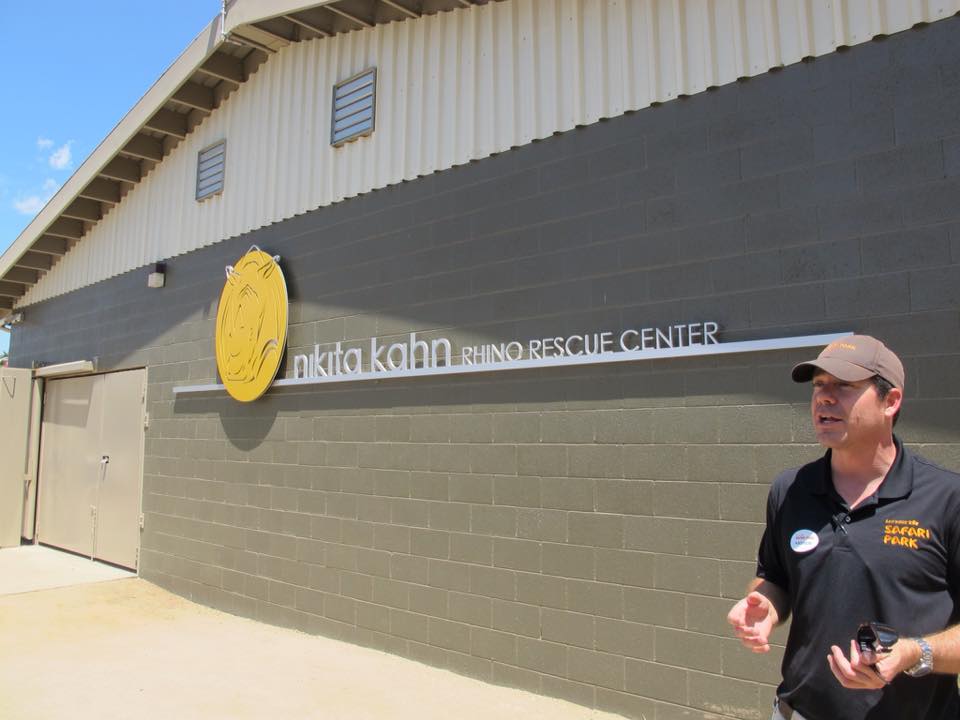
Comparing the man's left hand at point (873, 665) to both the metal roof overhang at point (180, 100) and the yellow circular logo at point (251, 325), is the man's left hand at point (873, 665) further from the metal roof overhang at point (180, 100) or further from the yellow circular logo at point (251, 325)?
the yellow circular logo at point (251, 325)

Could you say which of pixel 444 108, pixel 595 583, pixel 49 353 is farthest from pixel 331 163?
pixel 49 353

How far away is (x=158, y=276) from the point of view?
9.00 m

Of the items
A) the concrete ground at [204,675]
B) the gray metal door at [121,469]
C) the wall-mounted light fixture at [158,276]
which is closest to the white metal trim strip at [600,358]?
the concrete ground at [204,675]

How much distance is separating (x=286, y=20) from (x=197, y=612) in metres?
5.87

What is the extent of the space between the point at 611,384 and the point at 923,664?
117 inches

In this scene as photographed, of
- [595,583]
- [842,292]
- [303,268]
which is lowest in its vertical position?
[595,583]

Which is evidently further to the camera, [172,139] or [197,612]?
[172,139]

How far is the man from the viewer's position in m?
1.97

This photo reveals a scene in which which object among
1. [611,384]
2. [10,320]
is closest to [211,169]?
[611,384]

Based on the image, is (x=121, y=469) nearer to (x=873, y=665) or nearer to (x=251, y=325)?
(x=251, y=325)

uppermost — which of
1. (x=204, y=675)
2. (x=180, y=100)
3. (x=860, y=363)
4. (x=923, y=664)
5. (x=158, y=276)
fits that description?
(x=180, y=100)

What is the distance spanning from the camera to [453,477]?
5.60 m

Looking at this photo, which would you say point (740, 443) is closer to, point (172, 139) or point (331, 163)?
point (331, 163)

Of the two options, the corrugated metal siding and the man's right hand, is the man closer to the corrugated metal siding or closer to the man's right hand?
the man's right hand
